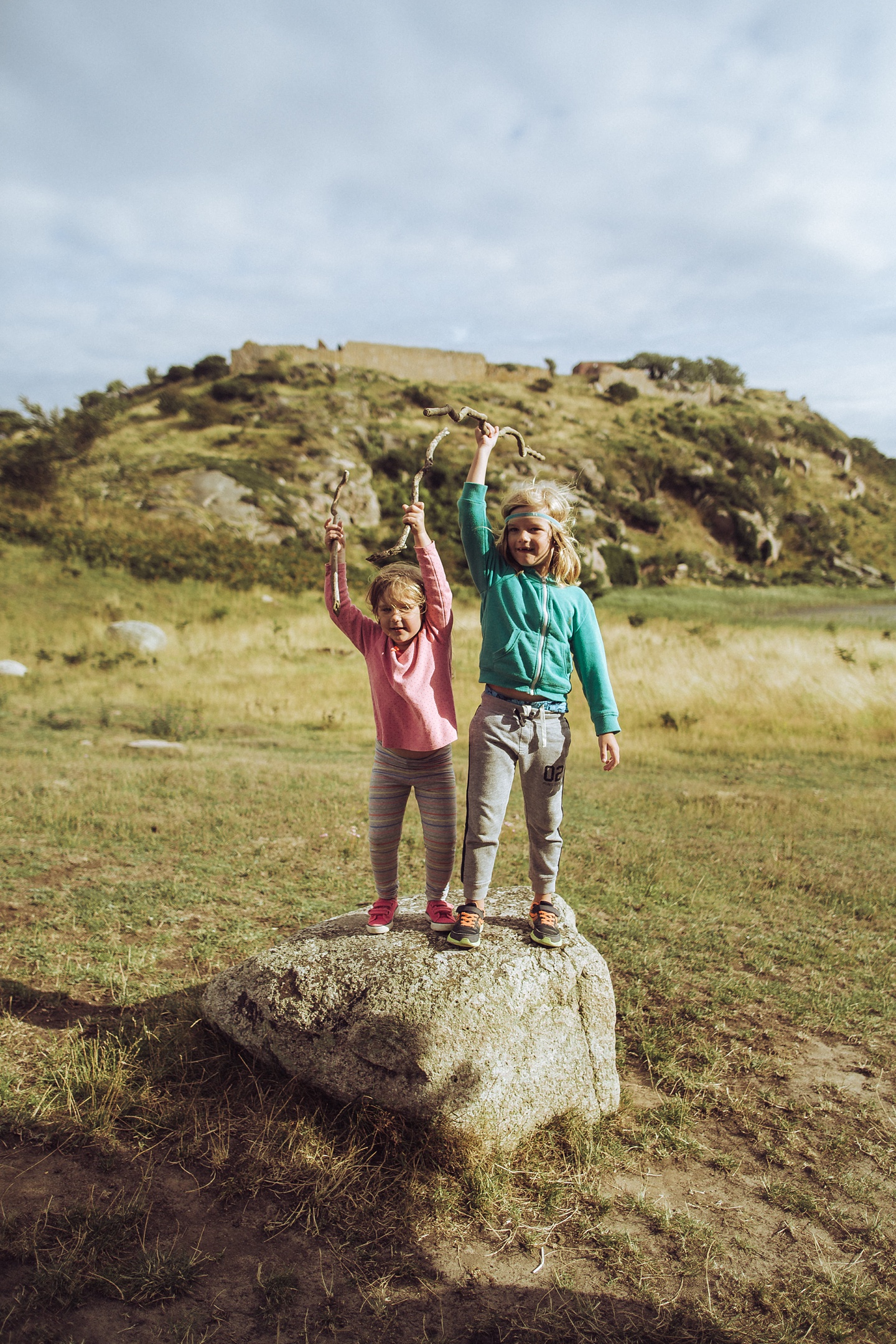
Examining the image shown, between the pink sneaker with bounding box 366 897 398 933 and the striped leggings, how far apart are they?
8cm

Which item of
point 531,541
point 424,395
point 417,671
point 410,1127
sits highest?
point 424,395

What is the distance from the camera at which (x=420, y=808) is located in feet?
11.3

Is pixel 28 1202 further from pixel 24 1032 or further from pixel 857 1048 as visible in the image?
pixel 857 1048

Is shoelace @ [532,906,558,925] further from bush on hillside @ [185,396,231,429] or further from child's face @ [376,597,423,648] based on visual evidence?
bush on hillside @ [185,396,231,429]

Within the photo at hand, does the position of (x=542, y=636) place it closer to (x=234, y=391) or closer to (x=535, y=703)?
(x=535, y=703)

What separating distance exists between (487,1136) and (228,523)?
90.7 ft

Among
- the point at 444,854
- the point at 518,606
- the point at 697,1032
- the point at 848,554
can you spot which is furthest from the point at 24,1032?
the point at 848,554

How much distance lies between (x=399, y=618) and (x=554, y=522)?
84 cm

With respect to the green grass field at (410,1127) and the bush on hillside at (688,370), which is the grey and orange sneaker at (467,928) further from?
the bush on hillside at (688,370)

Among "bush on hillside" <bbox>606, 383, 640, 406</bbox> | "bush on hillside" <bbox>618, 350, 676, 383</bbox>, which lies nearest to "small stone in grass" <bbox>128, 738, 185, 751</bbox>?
"bush on hillside" <bbox>606, 383, 640, 406</bbox>

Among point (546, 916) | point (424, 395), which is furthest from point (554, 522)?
point (424, 395)

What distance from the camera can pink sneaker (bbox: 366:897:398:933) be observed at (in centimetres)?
368

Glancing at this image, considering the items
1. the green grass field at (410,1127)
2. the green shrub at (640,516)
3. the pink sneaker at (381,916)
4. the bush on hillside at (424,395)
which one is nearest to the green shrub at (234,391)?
the bush on hillside at (424,395)

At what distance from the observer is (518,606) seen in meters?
3.47
